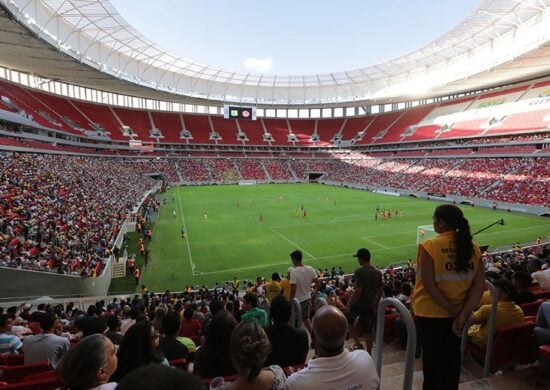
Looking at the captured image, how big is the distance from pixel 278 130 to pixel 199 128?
19.8 m

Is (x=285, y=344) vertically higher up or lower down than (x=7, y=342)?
higher up

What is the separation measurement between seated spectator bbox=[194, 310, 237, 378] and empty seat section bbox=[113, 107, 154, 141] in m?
73.3

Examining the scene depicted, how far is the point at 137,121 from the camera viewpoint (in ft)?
243

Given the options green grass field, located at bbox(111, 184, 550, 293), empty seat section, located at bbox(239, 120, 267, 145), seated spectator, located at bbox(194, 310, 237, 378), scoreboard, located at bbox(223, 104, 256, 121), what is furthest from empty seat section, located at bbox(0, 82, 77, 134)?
seated spectator, located at bbox(194, 310, 237, 378)

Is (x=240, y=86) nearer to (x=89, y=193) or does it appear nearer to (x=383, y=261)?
(x=89, y=193)

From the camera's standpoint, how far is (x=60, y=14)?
33906 millimetres

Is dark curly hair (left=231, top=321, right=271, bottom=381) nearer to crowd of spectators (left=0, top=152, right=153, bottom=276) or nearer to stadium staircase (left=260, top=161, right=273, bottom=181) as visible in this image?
crowd of spectators (left=0, top=152, right=153, bottom=276)

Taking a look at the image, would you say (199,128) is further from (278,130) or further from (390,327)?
(390,327)

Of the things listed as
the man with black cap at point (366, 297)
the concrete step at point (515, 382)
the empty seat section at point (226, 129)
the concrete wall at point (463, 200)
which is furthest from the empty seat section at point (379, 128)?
the concrete step at point (515, 382)

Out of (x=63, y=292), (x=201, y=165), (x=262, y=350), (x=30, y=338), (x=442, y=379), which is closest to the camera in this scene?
(x=262, y=350)

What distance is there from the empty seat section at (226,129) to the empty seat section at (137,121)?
50.9 feet

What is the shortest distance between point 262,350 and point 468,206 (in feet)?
147

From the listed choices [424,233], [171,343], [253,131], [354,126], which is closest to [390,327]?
[171,343]

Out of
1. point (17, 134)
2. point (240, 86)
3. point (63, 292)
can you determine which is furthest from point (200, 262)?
point (240, 86)
